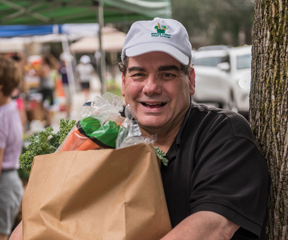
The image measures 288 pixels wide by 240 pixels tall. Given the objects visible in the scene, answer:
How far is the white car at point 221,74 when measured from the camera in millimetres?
12414

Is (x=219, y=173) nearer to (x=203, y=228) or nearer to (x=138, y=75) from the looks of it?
(x=203, y=228)

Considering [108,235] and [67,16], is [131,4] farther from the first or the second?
[108,235]

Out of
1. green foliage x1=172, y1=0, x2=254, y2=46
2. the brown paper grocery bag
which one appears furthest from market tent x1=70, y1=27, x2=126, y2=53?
the brown paper grocery bag

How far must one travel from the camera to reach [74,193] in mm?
1475

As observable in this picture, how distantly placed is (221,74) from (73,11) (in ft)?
26.1

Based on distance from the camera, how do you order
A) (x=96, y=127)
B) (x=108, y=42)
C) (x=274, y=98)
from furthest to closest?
(x=108, y=42) → (x=274, y=98) → (x=96, y=127)

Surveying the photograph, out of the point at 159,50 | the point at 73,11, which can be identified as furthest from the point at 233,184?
the point at 73,11

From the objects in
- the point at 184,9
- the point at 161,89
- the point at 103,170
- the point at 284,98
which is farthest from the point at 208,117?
the point at 184,9

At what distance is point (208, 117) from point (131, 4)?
4347 mm

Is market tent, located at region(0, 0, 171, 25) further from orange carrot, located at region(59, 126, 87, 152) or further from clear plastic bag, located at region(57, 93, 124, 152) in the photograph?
orange carrot, located at region(59, 126, 87, 152)

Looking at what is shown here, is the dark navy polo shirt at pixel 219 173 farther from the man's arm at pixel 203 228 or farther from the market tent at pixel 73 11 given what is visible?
the market tent at pixel 73 11

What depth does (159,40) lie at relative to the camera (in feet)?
6.39

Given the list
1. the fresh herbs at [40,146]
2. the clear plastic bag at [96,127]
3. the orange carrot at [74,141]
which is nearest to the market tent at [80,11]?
the fresh herbs at [40,146]

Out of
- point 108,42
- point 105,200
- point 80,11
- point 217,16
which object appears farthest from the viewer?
point 217,16
